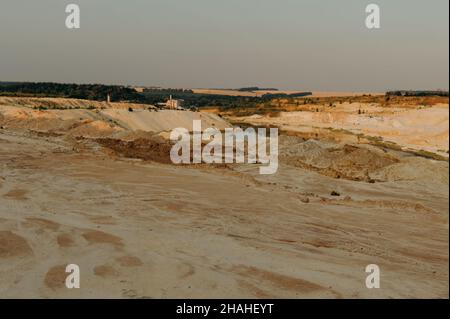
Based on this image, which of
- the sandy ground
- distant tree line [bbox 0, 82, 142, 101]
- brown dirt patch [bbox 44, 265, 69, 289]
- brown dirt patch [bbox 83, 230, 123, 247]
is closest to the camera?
brown dirt patch [bbox 44, 265, 69, 289]

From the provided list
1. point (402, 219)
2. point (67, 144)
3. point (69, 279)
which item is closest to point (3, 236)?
point (69, 279)

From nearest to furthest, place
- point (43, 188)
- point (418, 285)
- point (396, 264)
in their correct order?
point (418, 285) → point (396, 264) → point (43, 188)

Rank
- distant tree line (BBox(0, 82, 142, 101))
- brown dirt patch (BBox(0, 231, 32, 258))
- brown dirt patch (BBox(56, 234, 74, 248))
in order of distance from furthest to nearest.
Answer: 1. distant tree line (BBox(0, 82, 142, 101))
2. brown dirt patch (BBox(56, 234, 74, 248))
3. brown dirt patch (BBox(0, 231, 32, 258))

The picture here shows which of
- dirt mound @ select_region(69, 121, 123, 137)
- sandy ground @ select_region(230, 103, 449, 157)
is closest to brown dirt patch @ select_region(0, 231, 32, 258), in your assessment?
dirt mound @ select_region(69, 121, 123, 137)

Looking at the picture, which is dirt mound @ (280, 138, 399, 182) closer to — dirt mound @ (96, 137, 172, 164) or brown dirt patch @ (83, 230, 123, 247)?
dirt mound @ (96, 137, 172, 164)

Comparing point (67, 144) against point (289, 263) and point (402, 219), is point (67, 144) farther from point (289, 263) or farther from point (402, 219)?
point (289, 263)
